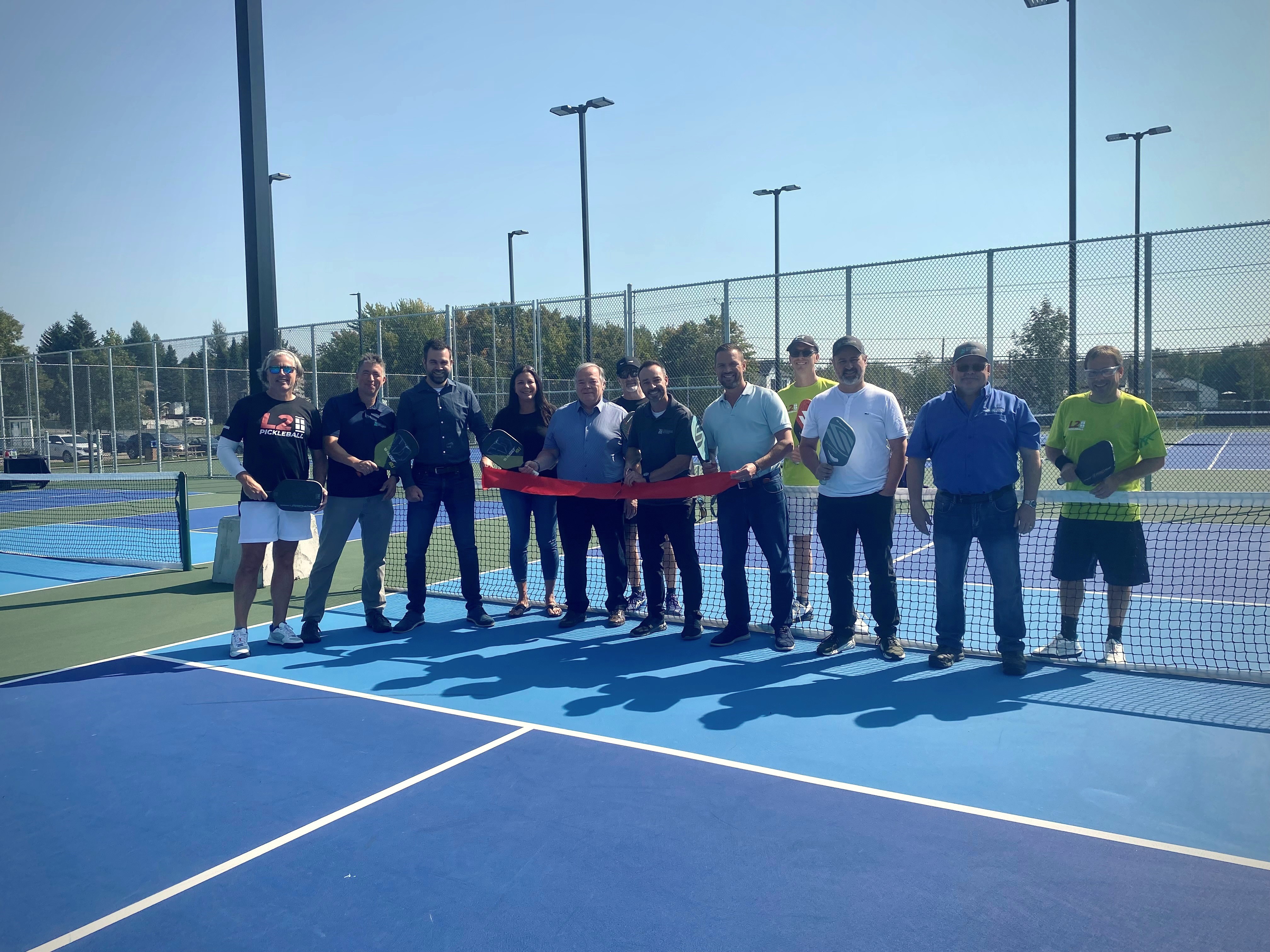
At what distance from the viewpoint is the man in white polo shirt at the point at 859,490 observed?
5.95 m

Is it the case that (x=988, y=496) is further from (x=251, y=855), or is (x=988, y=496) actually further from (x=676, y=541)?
(x=251, y=855)

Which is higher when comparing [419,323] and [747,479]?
[419,323]

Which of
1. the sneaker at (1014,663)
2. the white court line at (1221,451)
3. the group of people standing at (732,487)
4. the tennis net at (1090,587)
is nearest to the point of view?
the sneaker at (1014,663)

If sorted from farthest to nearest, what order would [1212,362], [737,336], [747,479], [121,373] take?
1. [121,373]
2. [737,336]
3. [1212,362]
4. [747,479]

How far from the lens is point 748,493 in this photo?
20.6 feet

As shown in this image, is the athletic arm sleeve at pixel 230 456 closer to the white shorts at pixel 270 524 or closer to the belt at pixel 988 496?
the white shorts at pixel 270 524

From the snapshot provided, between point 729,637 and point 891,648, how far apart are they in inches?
43.5

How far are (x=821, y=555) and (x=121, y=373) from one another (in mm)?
25421

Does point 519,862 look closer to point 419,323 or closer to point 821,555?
point 821,555

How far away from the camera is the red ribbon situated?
250 inches

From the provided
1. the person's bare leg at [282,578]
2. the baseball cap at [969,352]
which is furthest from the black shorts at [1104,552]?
the person's bare leg at [282,578]

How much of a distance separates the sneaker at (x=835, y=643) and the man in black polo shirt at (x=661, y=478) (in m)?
0.95

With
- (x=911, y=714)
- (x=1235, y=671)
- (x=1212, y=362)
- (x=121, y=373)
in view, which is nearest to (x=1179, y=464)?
(x=1212, y=362)

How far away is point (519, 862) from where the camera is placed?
3365 millimetres
